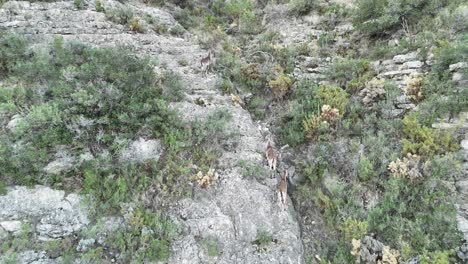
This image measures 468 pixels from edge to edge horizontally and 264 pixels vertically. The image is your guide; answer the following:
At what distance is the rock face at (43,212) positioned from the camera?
509 centimetres

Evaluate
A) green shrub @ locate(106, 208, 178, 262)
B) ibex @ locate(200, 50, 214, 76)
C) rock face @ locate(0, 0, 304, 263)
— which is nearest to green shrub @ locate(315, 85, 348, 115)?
rock face @ locate(0, 0, 304, 263)

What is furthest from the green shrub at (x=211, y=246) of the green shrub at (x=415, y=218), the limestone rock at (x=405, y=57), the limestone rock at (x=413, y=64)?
the limestone rock at (x=405, y=57)

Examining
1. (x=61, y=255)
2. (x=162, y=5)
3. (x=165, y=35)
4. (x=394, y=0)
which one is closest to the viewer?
(x=61, y=255)

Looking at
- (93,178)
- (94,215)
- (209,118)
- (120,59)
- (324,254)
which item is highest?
(120,59)

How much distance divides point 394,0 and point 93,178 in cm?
975

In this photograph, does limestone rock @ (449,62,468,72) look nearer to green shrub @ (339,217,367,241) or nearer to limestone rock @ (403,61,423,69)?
limestone rock @ (403,61,423,69)

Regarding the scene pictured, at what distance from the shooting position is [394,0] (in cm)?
923

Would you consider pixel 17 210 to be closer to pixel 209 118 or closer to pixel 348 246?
pixel 209 118

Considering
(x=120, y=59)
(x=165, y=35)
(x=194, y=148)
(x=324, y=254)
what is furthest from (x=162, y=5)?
(x=324, y=254)

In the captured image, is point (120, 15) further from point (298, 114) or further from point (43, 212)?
point (43, 212)

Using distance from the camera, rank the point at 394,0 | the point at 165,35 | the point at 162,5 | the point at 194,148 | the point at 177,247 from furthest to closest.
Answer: the point at 162,5
the point at 165,35
the point at 394,0
the point at 194,148
the point at 177,247

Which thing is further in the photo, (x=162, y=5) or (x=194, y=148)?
(x=162, y=5)

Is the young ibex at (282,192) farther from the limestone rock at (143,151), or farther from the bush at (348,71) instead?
the bush at (348,71)

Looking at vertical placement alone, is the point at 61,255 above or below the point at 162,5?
below
